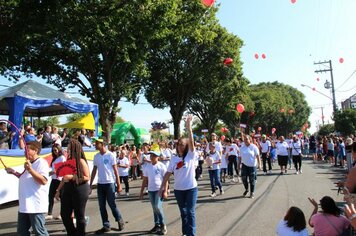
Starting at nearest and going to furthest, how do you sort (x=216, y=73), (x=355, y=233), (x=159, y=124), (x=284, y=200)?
(x=355, y=233) → (x=284, y=200) → (x=216, y=73) → (x=159, y=124)

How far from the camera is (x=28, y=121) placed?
22062 millimetres

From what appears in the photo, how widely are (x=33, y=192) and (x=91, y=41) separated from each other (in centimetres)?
1696

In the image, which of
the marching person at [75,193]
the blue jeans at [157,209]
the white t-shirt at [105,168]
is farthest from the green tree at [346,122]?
the marching person at [75,193]

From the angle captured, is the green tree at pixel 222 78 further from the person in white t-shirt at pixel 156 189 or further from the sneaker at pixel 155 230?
the sneaker at pixel 155 230

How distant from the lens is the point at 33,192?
205 inches

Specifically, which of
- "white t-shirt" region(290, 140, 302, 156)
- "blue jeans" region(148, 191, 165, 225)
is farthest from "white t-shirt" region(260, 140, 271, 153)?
"blue jeans" region(148, 191, 165, 225)

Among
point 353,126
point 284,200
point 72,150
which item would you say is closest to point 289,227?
point 72,150

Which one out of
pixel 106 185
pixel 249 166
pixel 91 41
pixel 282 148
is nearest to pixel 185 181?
pixel 106 185

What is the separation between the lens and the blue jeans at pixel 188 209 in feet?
20.4

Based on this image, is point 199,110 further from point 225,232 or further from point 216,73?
point 225,232

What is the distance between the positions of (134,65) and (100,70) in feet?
8.55

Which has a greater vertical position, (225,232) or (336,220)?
(336,220)

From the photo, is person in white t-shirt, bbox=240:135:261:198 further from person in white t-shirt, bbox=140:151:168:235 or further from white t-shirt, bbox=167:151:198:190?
white t-shirt, bbox=167:151:198:190

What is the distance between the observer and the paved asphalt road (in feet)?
24.9
